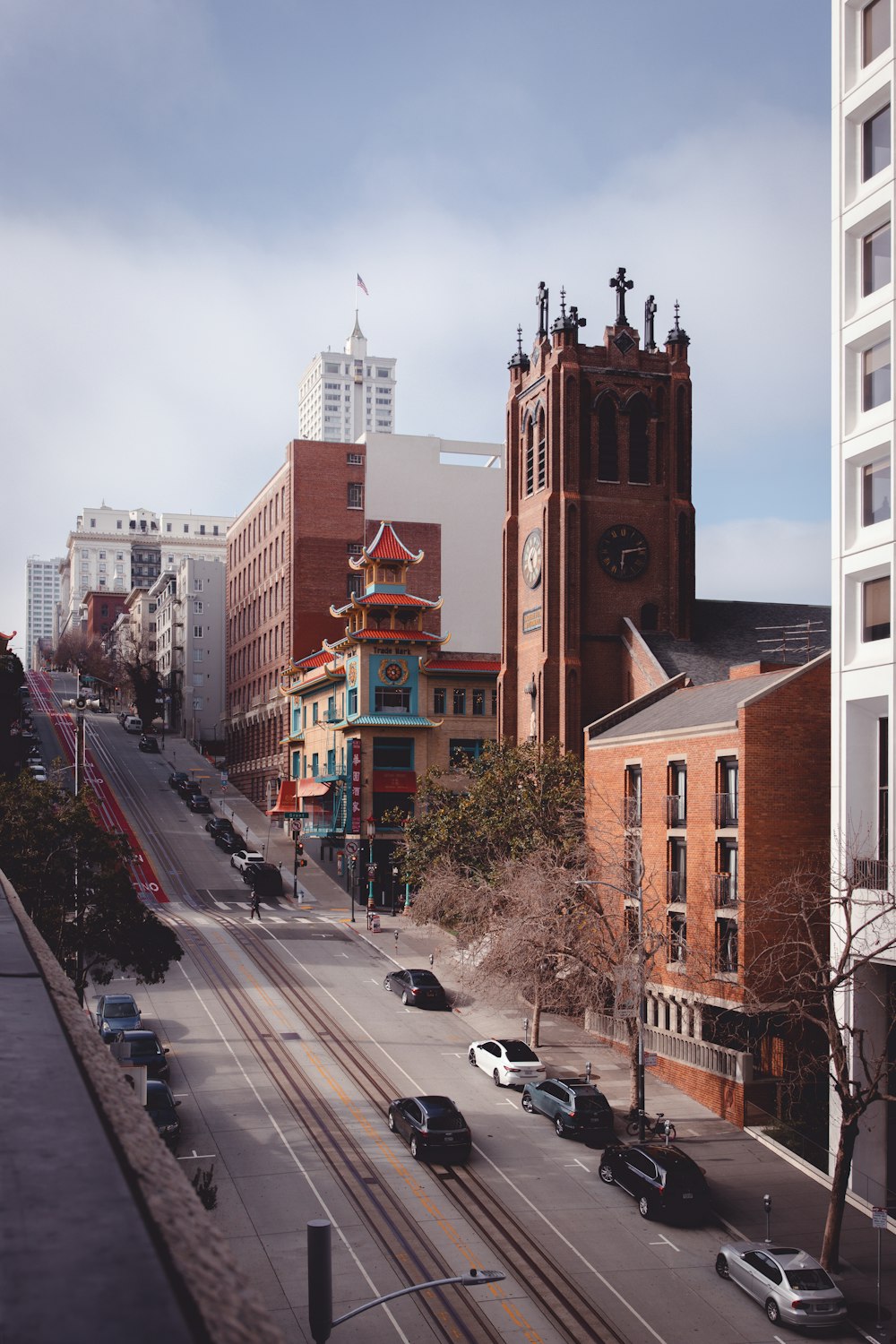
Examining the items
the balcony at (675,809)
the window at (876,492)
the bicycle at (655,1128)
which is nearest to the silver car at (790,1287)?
the bicycle at (655,1128)

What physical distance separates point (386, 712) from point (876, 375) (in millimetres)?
50378

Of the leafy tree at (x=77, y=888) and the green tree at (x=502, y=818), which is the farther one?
the green tree at (x=502, y=818)

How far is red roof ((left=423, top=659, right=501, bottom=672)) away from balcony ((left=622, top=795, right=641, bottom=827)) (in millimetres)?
36429

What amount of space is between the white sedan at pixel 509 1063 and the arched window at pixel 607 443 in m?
33.3

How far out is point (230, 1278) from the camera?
7.54 ft

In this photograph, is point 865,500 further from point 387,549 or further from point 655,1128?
point 387,549

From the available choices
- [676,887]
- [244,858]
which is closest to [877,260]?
[676,887]

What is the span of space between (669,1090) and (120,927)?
58.9 ft

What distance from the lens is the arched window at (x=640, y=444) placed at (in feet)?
214

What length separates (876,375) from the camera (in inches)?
1314

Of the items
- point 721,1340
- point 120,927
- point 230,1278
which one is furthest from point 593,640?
point 230,1278

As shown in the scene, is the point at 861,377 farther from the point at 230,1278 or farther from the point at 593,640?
the point at 230,1278

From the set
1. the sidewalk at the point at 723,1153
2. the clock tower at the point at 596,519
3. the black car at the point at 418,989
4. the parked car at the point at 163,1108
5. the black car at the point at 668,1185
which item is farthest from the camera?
the clock tower at the point at 596,519

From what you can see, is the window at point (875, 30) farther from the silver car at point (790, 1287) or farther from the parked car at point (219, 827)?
the parked car at point (219, 827)
